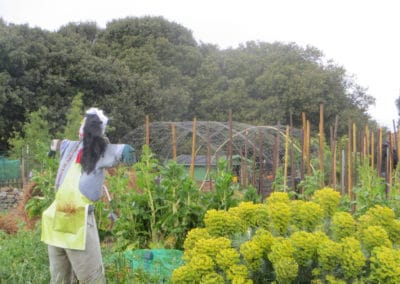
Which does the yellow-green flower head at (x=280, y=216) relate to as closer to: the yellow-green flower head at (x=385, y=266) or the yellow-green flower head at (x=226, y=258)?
the yellow-green flower head at (x=226, y=258)

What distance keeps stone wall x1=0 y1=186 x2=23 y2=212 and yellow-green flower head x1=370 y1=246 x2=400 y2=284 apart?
1197 cm

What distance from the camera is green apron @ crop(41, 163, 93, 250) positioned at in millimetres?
3527

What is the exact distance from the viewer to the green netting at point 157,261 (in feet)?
12.2

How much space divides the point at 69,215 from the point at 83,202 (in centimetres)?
12

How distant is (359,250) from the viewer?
8.64 ft

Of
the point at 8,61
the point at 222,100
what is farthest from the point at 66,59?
the point at 222,100

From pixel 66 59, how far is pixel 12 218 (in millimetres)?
13283

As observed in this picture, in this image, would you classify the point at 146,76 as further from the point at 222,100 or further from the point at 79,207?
the point at 79,207

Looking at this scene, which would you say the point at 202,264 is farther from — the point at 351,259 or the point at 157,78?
the point at 157,78

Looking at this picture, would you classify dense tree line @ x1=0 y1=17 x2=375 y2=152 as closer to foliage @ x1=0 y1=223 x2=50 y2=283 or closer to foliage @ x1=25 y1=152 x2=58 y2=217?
foliage @ x1=25 y1=152 x2=58 y2=217

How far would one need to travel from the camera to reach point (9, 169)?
48.7ft

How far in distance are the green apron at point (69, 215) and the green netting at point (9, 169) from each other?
38.7ft

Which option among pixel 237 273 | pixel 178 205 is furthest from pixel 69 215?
pixel 178 205

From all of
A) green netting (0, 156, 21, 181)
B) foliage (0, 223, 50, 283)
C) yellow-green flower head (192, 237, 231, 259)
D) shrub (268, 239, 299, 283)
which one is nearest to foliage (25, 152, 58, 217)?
foliage (0, 223, 50, 283)
